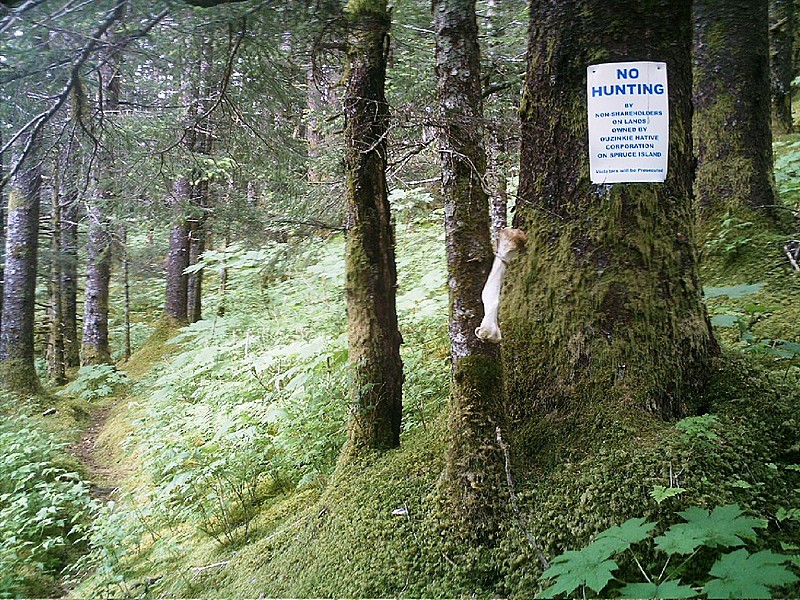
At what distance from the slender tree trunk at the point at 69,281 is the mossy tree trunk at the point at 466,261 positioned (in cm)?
1037

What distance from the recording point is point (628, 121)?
2547 mm

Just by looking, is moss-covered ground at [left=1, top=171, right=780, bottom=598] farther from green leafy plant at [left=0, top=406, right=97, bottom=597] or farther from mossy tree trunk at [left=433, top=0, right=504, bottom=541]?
green leafy plant at [left=0, top=406, right=97, bottom=597]

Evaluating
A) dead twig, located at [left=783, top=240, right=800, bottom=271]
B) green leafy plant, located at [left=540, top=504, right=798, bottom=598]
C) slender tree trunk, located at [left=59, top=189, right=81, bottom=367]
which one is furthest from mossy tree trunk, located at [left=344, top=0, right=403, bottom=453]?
slender tree trunk, located at [left=59, top=189, right=81, bottom=367]

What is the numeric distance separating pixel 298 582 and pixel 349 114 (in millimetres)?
2516

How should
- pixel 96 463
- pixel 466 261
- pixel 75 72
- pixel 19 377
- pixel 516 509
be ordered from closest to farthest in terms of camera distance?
pixel 516 509 → pixel 466 261 → pixel 75 72 → pixel 96 463 → pixel 19 377

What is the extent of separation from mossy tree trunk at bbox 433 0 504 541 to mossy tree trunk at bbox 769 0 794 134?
835 cm

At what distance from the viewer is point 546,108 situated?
270 centimetres

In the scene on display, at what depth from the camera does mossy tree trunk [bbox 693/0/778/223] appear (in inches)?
180

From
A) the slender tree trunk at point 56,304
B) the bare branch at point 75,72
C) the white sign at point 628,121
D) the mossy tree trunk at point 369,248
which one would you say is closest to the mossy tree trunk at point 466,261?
the white sign at point 628,121

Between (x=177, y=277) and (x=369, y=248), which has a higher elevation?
(x=369, y=248)

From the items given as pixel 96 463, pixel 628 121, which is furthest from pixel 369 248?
pixel 96 463

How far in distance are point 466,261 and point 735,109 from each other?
3.63m

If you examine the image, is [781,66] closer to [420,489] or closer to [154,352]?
[420,489]

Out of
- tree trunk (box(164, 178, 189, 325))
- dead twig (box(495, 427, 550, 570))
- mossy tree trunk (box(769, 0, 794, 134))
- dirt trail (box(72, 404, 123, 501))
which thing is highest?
mossy tree trunk (box(769, 0, 794, 134))
